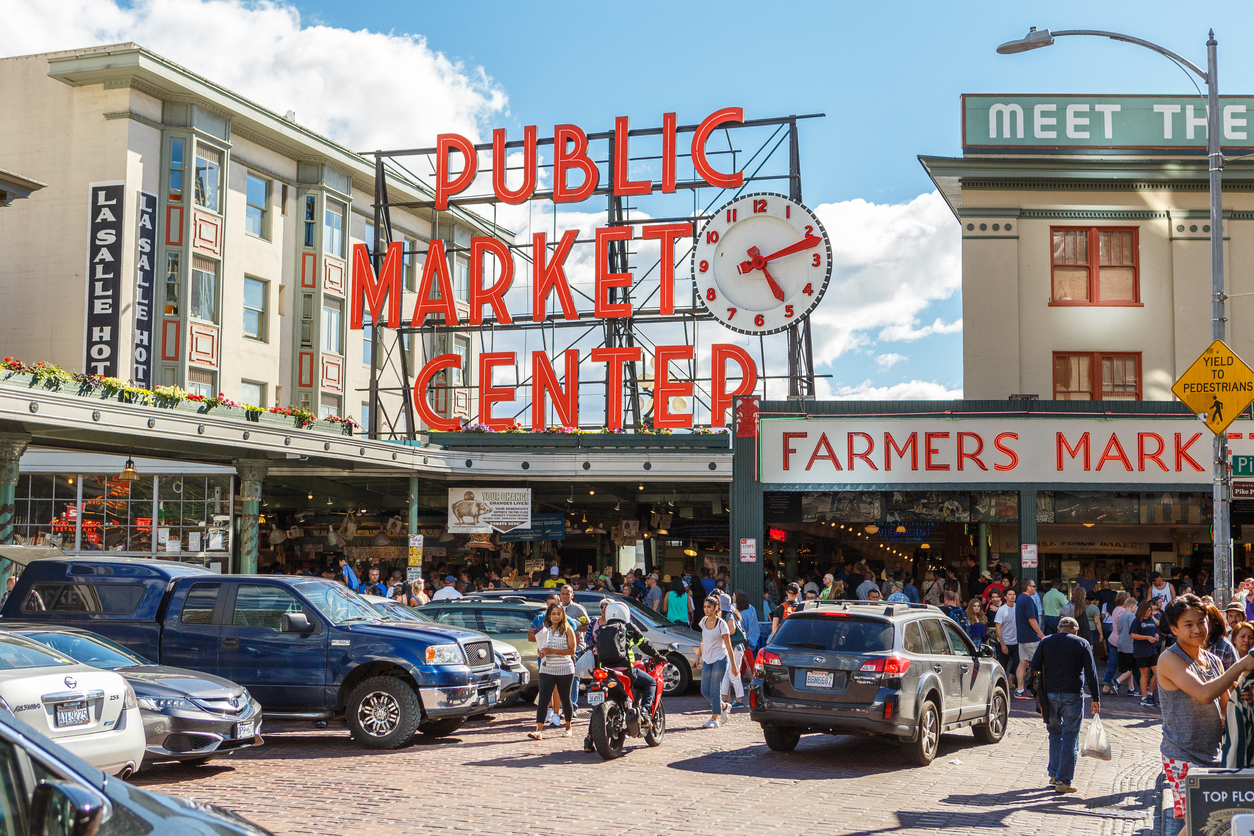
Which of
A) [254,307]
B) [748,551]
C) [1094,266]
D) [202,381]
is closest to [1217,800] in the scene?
[748,551]

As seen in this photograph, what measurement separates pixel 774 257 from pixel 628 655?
2134 centimetres

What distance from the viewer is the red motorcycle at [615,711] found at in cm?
1284

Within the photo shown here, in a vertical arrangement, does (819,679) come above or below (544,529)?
below

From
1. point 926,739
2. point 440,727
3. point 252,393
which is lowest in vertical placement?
point 440,727

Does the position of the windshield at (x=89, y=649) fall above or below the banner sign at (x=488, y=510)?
below

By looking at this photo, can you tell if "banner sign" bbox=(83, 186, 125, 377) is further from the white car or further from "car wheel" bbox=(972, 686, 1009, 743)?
"car wheel" bbox=(972, 686, 1009, 743)

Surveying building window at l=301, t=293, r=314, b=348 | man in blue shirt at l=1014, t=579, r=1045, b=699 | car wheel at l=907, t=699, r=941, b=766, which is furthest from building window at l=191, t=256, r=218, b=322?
car wheel at l=907, t=699, r=941, b=766

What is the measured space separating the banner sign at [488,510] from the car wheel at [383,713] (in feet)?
51.1

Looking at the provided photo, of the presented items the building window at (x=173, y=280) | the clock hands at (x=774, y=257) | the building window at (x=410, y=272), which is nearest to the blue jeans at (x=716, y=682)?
the clock hands at (x=774, y=257)

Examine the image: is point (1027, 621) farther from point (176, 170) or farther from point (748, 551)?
point (176, 170)

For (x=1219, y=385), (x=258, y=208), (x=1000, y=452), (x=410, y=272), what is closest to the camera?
(x=1219, y=385)

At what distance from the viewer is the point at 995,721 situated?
601 inches

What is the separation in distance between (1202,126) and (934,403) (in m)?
8.96

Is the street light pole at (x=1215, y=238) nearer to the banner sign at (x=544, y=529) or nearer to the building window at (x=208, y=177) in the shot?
the banner sign at (x=544, y=529)
